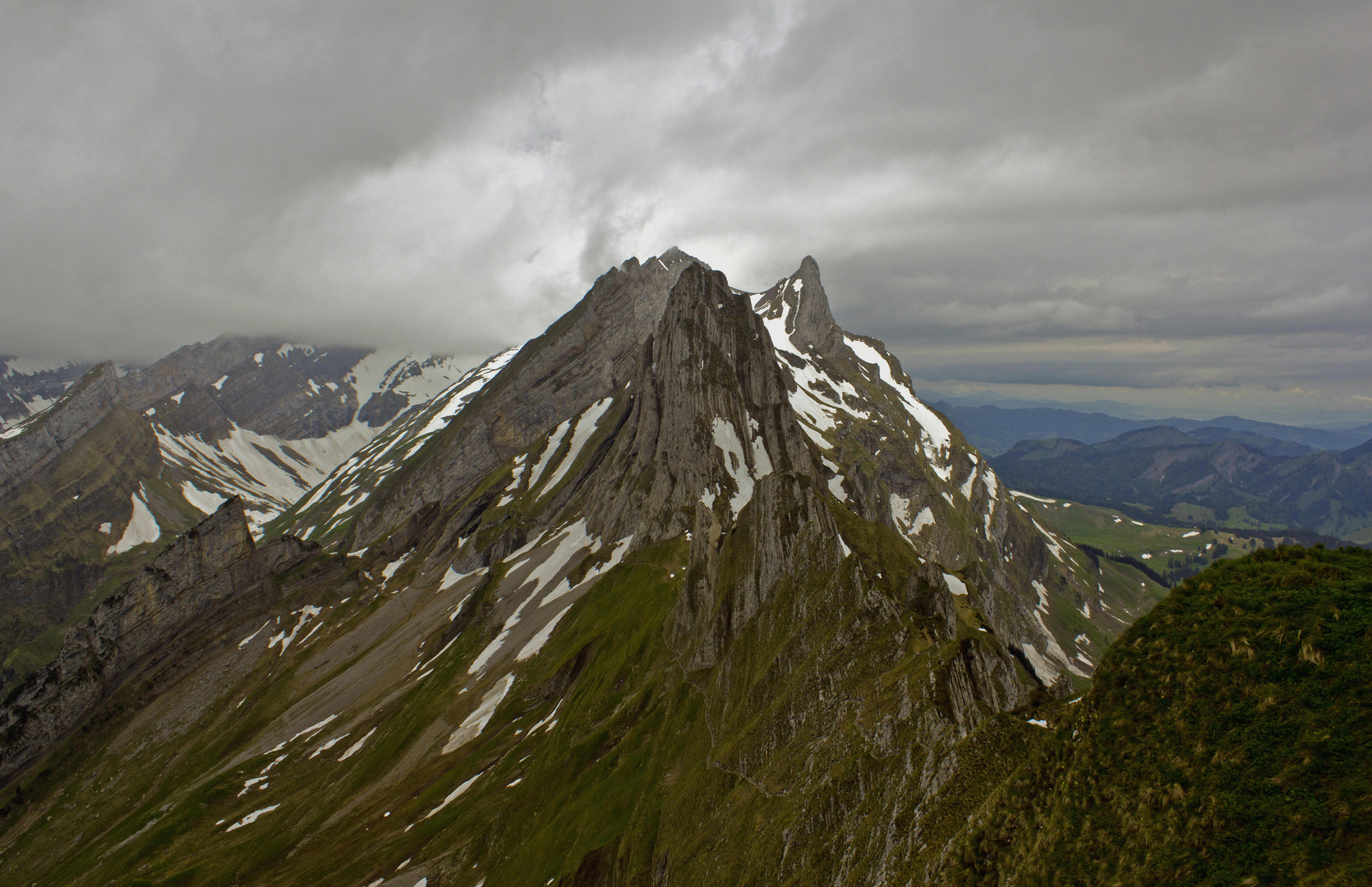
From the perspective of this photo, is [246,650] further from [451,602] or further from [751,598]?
[751,598]

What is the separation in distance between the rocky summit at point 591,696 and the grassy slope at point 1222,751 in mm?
2139

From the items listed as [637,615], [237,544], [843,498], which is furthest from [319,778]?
[843,498]

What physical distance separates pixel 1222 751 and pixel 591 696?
274 ft

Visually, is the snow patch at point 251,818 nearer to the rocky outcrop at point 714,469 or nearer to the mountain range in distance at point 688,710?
the mountain range in distance at point 688,710

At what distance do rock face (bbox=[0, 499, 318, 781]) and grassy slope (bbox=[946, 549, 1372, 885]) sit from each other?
21753cm

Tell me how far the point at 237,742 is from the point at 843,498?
151481mm

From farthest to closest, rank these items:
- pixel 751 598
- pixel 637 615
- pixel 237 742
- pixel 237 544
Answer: pixel 237 544
pixel 237 742
pixel 637 615
pixel 751 598

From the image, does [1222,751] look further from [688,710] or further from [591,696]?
[591,696]

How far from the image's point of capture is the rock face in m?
148

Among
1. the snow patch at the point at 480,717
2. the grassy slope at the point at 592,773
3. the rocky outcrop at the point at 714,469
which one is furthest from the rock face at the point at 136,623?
the snow patch at the point at 480,717

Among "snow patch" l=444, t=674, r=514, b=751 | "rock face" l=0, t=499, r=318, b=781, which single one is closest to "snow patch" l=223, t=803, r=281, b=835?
"snow patch" l=444, t=674, r=514, b=751

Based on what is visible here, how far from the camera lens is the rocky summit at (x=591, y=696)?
33.5 metres

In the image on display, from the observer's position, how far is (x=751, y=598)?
68.5 m

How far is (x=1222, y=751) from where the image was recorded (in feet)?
49.5
